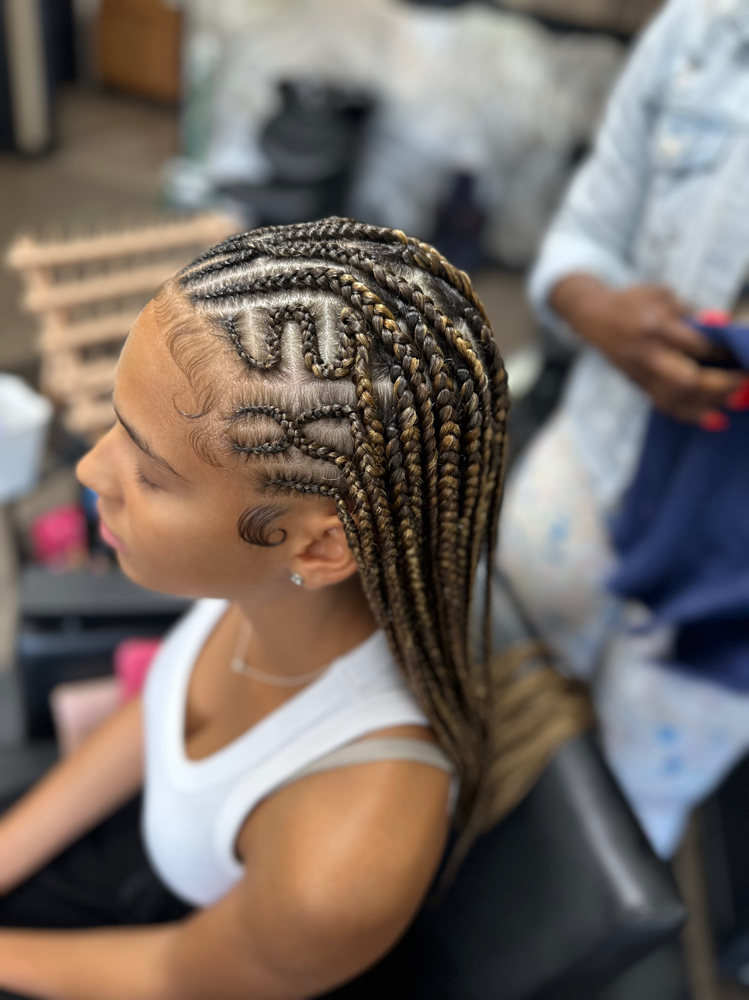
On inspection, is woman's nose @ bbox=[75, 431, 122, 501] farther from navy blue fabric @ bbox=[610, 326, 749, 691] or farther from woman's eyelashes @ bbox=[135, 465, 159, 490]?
navy blue fabric @ bbox=[610, 326, 749, 691]

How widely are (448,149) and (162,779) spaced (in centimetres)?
326

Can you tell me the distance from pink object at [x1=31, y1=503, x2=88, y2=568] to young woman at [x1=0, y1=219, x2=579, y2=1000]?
459 millimetres

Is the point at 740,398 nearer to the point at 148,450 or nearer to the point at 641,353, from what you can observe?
the point at 641,353

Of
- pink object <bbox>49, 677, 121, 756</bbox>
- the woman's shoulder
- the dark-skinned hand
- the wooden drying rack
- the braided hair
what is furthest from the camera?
the wooden drying rack

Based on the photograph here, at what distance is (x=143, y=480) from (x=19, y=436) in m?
0.79

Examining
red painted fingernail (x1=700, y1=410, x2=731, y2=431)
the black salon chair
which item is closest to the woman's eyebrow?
the black salon chair

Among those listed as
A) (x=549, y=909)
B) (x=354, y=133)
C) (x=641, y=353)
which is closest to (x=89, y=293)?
(x=641, y=353)

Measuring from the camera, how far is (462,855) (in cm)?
87

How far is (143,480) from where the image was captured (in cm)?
58

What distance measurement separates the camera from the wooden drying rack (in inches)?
56.0

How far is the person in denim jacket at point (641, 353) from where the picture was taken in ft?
3.10

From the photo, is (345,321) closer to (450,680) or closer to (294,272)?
(294,272)

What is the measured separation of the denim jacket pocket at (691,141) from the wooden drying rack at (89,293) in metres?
0.84

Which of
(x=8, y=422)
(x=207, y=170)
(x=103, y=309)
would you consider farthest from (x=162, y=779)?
(x=207, y=170)
